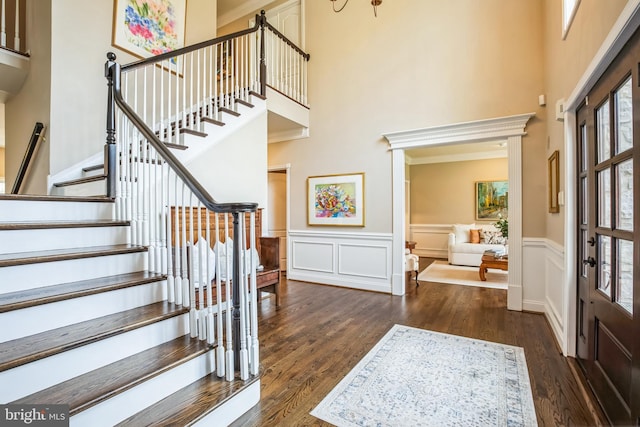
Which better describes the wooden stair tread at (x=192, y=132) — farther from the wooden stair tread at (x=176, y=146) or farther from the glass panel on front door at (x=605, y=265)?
the glass panel on front door at (x=605, y=265)

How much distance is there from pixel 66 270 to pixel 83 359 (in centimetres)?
62

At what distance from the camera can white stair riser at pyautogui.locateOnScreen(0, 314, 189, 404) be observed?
4.17 feet

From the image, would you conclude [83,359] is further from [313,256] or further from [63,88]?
[313,256]

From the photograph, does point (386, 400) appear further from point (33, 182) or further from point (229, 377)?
point (33, 182)

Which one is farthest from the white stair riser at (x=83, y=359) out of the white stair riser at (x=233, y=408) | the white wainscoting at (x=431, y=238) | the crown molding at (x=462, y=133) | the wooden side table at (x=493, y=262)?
Answer: the white wainscoting at (x=431, y=238)

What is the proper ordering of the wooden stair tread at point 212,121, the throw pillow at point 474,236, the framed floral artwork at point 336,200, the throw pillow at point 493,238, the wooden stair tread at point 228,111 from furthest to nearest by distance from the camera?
1. the throw pillow at point 474,236
2. the throw pillow at point 493,238
3. the framed floral artwork at point 336,200
4. the wooden stair tread at point 228,111
5. the wooden stair tread at point 212,121

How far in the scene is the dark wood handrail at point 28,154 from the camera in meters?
3.20

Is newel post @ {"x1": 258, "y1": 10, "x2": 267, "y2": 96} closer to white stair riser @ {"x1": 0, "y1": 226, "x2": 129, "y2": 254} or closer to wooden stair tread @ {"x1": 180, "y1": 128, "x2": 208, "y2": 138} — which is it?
wooden stair tread @ {"x1": 180, "y1": 128, "x2": 208, "y2": 138}

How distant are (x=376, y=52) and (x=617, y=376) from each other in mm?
4637

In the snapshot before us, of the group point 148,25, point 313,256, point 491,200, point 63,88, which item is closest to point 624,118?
point 313,256

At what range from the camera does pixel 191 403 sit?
154 cm

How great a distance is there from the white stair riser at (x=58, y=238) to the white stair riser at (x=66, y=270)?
0.83 ft

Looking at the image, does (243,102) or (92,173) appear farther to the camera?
(243,102)

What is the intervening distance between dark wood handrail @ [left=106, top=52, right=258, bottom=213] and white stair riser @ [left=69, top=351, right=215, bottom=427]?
88 centimetres
